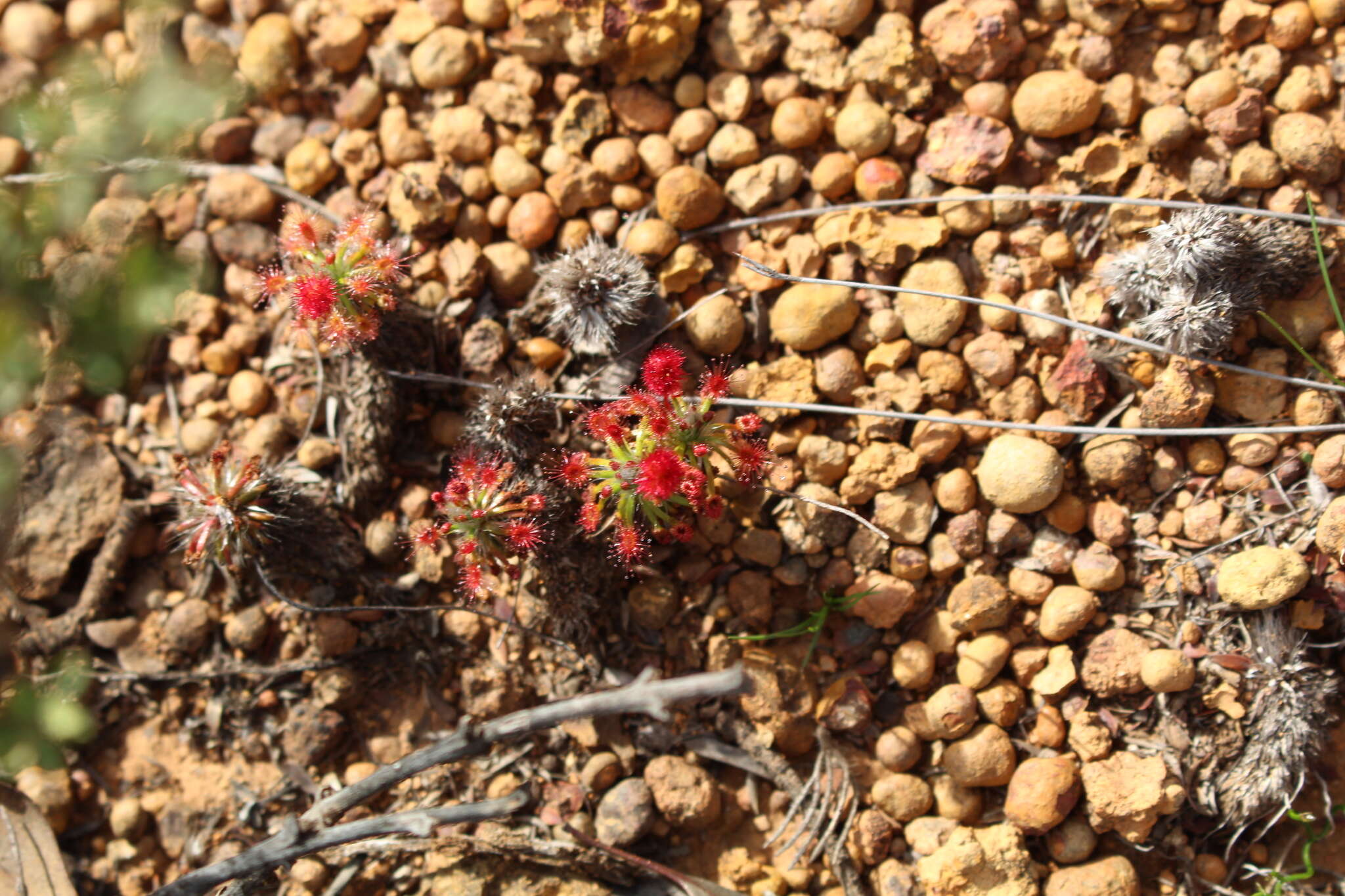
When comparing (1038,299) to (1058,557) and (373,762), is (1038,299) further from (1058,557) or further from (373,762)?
(373,762)

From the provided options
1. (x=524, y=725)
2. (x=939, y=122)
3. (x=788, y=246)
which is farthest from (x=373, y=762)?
(x=939, y=122)

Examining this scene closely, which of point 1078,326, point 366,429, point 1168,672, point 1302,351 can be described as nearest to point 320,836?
point 366,429

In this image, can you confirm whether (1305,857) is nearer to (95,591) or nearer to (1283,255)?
(1283,255)

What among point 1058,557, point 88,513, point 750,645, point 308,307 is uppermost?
point 308,307

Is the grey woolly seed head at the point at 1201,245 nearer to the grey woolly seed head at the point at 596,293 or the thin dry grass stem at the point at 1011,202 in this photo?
the thin dry grass stem at the point at 1011,202

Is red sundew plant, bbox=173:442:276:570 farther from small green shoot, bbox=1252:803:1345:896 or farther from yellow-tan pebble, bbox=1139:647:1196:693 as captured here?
small green shoot, bbox=1252:803:1345:896

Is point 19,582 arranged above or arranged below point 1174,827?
above

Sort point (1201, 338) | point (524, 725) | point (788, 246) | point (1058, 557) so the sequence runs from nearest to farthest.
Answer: point (524, 725) → point (1201, 338) → point (1058, 557) → point (788, 246)
